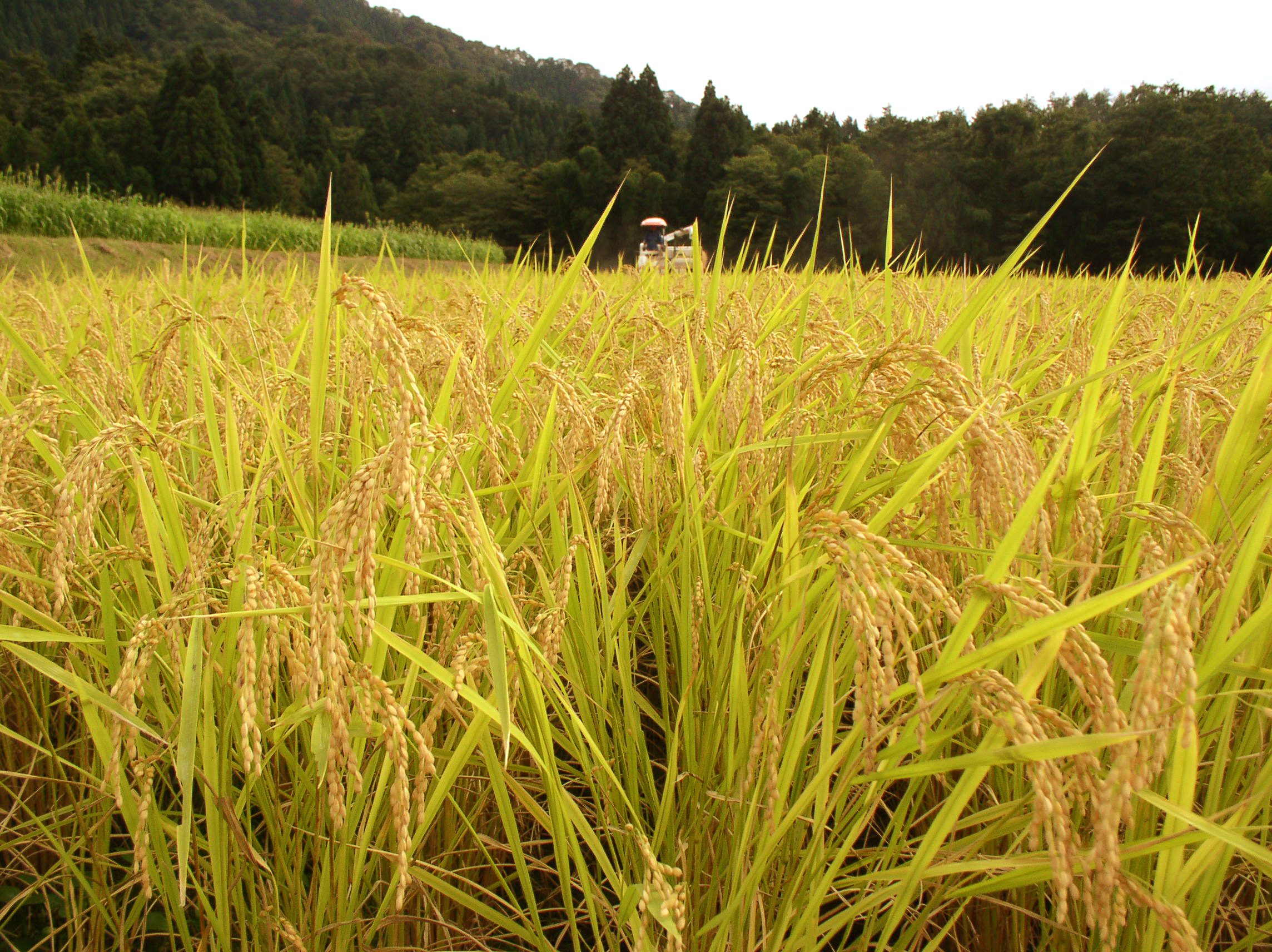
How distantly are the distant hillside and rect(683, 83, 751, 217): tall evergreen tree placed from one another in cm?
4454

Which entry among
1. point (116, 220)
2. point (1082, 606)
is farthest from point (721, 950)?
→ point (116, 220)

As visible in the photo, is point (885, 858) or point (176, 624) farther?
point (885, 858)

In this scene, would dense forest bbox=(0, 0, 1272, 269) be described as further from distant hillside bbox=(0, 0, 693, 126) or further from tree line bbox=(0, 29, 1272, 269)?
distant hillside bbox=(0, 0, 693, 126)

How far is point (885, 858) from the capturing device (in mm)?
853

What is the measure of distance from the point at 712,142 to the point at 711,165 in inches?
57.9

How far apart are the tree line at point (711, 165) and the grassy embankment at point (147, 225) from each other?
67.8 inches

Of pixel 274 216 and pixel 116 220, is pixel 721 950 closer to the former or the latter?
pixel 116 220

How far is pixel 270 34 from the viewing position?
9844 centimetres

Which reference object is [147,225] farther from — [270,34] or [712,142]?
[270,34]

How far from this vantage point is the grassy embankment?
473 inches

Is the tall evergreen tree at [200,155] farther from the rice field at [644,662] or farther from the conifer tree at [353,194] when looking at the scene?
the rice field at [644,662]

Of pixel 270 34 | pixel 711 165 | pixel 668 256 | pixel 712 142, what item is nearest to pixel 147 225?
pixel 668 256

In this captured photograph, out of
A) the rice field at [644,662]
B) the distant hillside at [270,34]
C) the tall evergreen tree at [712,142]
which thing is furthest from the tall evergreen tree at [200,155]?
the rice field at [644,662]

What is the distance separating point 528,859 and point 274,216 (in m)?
22.8
